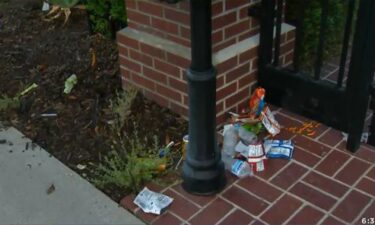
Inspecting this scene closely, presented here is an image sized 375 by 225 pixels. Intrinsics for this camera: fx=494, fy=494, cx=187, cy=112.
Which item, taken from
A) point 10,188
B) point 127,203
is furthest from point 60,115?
point 127,203

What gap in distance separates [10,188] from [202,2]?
4.88ft

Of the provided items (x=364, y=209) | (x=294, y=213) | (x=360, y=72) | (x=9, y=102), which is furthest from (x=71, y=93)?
(x=364, y=209)

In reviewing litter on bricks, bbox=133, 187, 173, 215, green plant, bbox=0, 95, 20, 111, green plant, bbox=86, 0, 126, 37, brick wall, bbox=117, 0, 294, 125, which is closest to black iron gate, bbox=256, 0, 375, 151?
brick wall, bbox=117, 0, 294, 125

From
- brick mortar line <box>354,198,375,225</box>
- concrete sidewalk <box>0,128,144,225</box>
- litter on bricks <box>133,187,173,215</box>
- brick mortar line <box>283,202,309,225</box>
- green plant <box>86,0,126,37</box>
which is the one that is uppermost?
green plant <box>86,0,126,37</box>

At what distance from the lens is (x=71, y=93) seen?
3.50 meters

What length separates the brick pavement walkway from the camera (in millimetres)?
2412

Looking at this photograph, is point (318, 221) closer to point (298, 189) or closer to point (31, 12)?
point (298, 189)

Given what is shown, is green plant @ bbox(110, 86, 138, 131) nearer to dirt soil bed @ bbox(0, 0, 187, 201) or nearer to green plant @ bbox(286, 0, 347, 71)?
dirt soil bed @ bbox(0, 0, 187, 201)

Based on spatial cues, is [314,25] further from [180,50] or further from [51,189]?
[51,189]

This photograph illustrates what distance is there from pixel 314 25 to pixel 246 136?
1.16 metres

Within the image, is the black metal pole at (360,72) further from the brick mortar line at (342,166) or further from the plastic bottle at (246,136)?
the plastic bottle at (246,136)

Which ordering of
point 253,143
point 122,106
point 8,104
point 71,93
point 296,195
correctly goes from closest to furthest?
1. point 296,195
2. point 253,143
3. point 122,106
4. point 8,104
5. point 71,93

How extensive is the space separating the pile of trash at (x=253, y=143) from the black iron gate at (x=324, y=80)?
0.17 meters

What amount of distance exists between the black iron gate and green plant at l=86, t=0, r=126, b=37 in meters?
1.42
